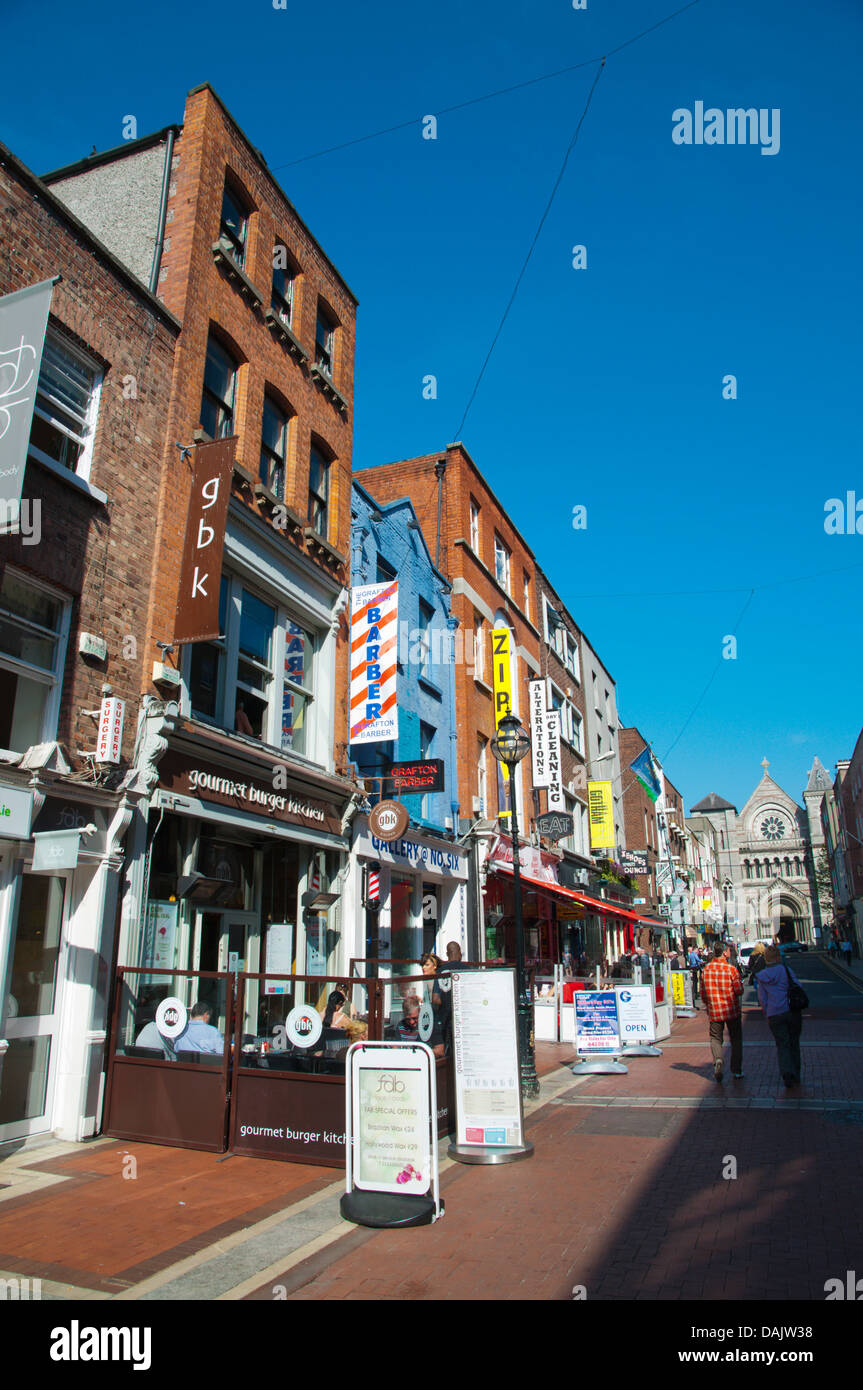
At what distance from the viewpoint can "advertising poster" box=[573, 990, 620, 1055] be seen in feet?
48.5

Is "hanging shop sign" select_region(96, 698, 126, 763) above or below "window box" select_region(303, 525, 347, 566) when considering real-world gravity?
below

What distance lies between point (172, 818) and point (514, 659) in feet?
51.7

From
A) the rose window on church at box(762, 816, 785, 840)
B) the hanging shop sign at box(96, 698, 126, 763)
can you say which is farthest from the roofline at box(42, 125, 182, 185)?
the rose window on church at box(762, 816, 785, 840)

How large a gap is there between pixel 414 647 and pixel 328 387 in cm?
587

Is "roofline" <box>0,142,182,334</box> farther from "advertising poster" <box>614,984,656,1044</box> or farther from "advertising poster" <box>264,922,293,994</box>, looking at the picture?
"advertising poster" <box>614,984,656,1044</box>

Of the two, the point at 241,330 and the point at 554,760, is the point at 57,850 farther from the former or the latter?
the point at 554,760

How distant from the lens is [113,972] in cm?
926

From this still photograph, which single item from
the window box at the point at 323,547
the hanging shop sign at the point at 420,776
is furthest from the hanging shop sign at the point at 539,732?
the window box at the point at 323,547

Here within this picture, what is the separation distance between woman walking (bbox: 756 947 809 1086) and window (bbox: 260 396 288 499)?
405 inches

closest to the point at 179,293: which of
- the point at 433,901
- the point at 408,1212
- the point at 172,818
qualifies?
the point at 172,818

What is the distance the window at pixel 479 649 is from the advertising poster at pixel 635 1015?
9213mm

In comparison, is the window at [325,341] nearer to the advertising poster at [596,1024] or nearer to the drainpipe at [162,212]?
the drainpipe at [162,212]

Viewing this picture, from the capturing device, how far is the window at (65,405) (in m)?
9.81
